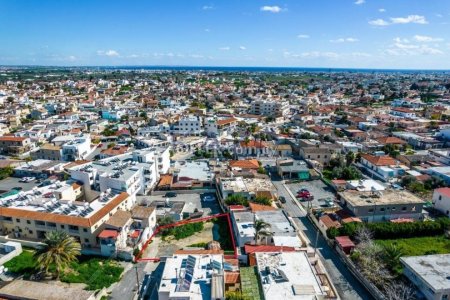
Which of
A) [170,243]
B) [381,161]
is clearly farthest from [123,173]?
[381,161]

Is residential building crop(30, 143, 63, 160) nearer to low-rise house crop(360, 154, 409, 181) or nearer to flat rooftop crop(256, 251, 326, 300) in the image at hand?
flat rooftop crop(256, 251, 326, 300)

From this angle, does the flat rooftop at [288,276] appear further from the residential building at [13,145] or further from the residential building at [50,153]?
the residential building at [13,145]

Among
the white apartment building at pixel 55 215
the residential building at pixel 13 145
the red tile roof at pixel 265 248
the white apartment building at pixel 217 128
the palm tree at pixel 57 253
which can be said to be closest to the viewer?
the palm tree at pixel 57 253

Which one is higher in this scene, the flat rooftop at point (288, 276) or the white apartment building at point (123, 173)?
the white apartment building at point (123, 173)

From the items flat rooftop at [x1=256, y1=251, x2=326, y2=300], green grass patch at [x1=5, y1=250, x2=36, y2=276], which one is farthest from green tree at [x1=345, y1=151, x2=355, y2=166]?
green grass patch at [x1=5, y1=250, x2=36, y2=276]

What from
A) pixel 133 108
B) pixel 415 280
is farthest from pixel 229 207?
pixel 133 108

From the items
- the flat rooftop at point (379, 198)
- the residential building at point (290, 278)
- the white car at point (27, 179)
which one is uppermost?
the flat rooftop at point (379, 198)

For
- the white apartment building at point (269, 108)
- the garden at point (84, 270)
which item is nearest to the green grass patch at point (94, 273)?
the garden at point (84, 270)
